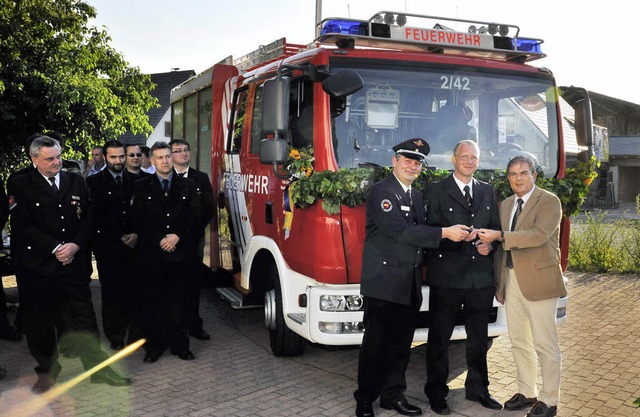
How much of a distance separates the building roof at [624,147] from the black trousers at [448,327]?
112 feet

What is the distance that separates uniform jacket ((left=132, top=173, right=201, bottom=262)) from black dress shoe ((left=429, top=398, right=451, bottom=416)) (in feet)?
8.50

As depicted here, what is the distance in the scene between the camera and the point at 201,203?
6.25 meters

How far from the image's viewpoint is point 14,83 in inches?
592

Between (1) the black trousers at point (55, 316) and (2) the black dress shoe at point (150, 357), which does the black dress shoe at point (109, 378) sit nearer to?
(1) the black trousers at point (55, 316)

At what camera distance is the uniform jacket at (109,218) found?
609cm

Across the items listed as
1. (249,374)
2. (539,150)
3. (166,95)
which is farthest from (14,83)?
(166,95)

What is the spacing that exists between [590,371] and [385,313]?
2367mm

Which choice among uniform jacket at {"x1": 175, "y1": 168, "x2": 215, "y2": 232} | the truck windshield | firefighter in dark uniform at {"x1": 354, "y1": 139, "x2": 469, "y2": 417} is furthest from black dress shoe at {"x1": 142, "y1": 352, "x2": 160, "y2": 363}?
the truck windshield

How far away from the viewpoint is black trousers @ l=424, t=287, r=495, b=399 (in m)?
4.64

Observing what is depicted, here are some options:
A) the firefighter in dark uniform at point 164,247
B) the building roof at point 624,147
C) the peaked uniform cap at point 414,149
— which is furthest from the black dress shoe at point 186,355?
the building roof at point 624,147

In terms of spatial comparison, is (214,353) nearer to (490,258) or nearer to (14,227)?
(14,227)

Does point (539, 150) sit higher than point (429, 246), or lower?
higher

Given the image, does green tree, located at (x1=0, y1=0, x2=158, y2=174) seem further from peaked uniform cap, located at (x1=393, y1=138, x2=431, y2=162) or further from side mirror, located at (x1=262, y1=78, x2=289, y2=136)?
peaked uniform cap, located at (x1=393, y1=138, x2=431, y2=162)

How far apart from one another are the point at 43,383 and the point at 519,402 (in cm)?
364
